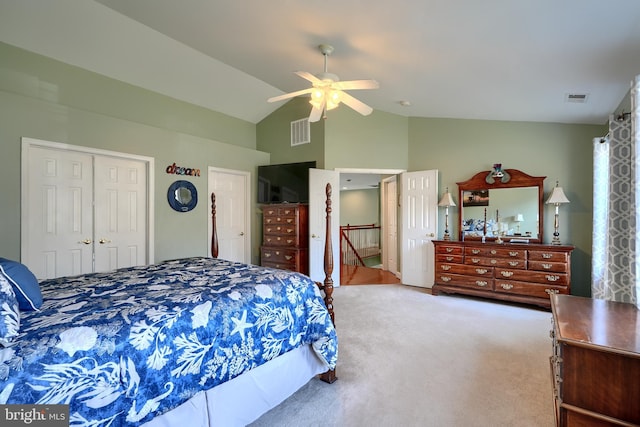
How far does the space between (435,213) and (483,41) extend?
2912 millimetres

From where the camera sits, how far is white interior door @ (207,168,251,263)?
5.33 metres

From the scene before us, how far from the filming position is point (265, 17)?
2.92m

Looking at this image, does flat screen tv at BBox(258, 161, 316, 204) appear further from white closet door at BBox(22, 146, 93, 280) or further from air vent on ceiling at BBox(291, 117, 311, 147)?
white closet door at BBox(22, 146, 93, 280)

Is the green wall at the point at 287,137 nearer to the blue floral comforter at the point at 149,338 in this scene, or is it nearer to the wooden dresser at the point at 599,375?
the blue floral comforter at the point at 149,338

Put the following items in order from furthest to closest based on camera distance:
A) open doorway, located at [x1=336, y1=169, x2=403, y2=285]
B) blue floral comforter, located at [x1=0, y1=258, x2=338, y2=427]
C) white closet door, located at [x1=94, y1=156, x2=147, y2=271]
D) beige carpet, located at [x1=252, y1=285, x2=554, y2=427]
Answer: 1. open doorway, located at [x1=336, y1=169, x2=403, y2=285]
2. white closet door, located at [x1=94, y1=156, x2=147, y2=271]
3. beige carpet, located at [x1=252, y1=285, x2=554, y2=427]
4. blue floral comforter, located at [x1=0, y1=258, x2=338, y2=427]

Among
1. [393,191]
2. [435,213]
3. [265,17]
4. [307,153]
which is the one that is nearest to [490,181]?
Answer: [435,213]

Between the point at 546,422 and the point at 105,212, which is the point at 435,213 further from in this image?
the point at 105,212

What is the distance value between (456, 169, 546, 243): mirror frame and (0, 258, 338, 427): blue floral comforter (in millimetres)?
3599

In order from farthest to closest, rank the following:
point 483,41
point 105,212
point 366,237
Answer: point 366,237 → point 105,212 → point 483,41

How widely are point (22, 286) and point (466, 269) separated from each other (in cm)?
472

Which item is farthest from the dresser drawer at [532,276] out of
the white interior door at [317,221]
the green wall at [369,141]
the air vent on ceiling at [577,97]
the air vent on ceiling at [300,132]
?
the air vent on ceiling at [300,132]

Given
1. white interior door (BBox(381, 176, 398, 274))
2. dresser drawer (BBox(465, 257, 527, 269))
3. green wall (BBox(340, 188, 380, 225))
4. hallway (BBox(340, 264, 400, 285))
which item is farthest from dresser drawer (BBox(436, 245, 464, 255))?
green wall (BBox(340, 188, 380, 225))

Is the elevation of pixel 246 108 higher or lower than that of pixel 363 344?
higher

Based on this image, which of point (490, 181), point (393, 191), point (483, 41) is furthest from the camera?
point (393, 191)
